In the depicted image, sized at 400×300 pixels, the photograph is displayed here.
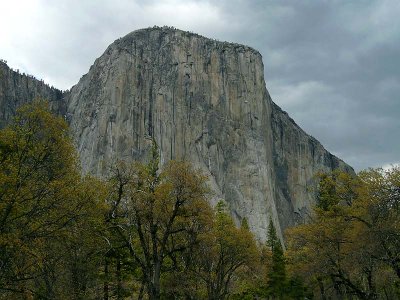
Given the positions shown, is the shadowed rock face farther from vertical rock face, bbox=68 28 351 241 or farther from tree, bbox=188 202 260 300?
tree, bbox=188 202 260 300

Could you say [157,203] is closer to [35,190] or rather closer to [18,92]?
[35,190]

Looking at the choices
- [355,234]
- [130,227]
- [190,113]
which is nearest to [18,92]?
[190,113]

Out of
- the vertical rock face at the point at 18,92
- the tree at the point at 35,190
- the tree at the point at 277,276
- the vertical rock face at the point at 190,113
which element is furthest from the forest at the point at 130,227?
the vertical rock face at the point at 18,92

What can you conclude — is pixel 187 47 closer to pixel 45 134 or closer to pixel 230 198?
pixel 230 198

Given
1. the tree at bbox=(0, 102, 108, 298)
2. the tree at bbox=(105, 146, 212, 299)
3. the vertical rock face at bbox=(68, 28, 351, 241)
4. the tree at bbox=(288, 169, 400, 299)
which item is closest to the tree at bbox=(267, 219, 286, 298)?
the tree at bbox=(288, 169, 400, 299)

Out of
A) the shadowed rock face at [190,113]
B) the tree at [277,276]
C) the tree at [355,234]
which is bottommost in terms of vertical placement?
the tree at [277,276]

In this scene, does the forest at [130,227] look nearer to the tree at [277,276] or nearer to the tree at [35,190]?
the tree at [35,190]

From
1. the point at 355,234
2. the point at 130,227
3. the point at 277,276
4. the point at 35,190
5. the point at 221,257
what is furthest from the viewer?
the point at 277,276
